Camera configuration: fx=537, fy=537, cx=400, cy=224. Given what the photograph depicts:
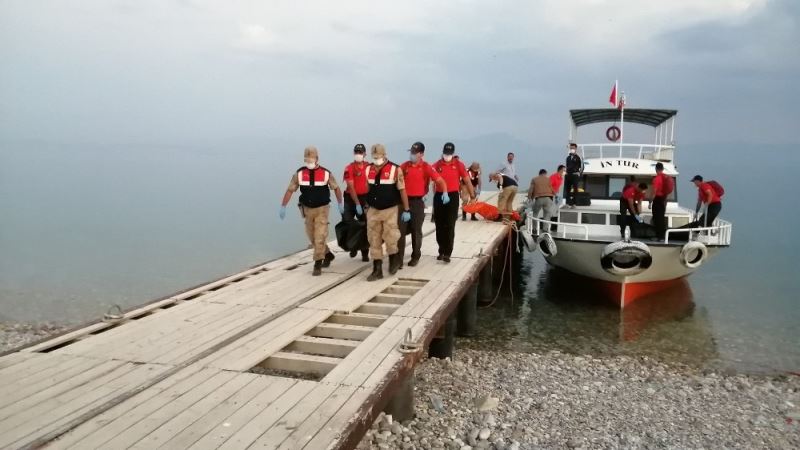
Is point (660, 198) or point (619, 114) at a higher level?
point (619, 114)

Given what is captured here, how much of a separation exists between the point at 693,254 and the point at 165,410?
40.4 ft

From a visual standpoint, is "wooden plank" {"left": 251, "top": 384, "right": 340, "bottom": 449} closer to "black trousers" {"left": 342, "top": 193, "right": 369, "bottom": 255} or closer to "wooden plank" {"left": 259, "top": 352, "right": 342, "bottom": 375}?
"wooden plank" {"left": 259, "top": 352, "right": 342, "bottom": 375}

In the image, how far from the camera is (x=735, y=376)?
9.93 meters

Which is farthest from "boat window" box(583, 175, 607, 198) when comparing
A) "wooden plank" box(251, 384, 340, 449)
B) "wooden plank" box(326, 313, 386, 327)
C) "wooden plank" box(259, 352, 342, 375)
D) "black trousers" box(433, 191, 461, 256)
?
"wooden plank" box(251, 384, 340, 449)

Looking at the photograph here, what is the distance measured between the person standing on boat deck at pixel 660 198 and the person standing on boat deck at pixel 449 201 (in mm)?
5306

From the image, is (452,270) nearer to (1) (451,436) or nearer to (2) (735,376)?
(1) (451,436)

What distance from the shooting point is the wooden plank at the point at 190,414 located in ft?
11.5

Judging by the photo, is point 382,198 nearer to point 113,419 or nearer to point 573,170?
point 113,419

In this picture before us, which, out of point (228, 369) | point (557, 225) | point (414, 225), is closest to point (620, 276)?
point (557, 225)

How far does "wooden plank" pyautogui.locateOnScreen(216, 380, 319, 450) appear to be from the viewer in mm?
3537

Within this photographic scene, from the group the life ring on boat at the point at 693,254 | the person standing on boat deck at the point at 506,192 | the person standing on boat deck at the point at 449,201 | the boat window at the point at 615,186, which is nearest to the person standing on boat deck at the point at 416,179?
the person standing on boat deck at the point at 449,201

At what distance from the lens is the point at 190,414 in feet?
12.8

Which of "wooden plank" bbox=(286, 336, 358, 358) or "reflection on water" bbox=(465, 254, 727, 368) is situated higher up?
"wooden plank" bbox=(286, 336, 358, 358)

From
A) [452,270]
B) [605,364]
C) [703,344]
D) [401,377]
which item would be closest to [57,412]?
[401,377]
